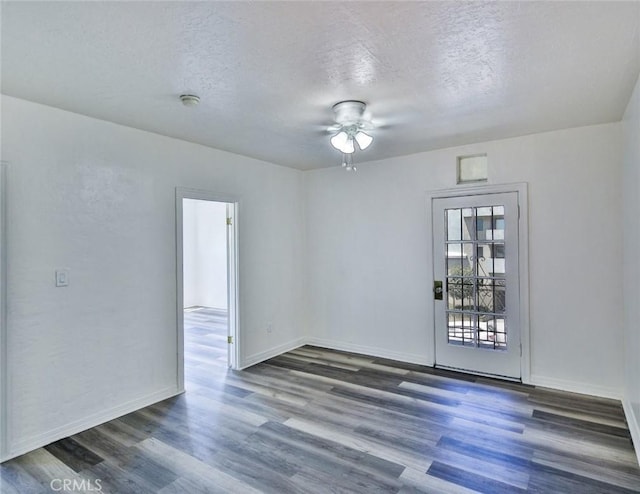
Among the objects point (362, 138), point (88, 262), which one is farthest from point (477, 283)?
point (88, 262)

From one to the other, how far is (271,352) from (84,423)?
2.26m

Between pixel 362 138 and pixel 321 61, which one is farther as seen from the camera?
pixel 362 138

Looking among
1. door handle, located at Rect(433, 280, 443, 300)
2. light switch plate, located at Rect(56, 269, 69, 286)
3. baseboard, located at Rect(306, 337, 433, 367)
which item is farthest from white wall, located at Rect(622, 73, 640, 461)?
light switch plate, located at Rect(56, 269, 69, 286)

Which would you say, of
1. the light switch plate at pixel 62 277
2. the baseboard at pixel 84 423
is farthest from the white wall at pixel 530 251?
the light switch plate at pixel 62 277

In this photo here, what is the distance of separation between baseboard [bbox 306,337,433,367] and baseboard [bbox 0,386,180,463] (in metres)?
→ 2.14

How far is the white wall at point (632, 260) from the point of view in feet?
8.29

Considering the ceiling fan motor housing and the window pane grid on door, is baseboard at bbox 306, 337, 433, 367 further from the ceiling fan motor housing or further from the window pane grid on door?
the ceiling fan motor housing

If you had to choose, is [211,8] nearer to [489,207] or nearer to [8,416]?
[8,416]

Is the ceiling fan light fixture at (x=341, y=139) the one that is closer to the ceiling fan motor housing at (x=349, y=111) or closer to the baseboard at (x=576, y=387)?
the ceiling fan motor housing at (x=349, y=111)

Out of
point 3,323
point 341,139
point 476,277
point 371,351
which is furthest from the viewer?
point 371,351

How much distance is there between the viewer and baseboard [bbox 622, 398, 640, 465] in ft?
8.33

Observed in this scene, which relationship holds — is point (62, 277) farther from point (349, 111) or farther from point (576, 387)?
point (576, 387)

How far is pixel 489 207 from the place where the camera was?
402 cm

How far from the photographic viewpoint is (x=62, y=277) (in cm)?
288
